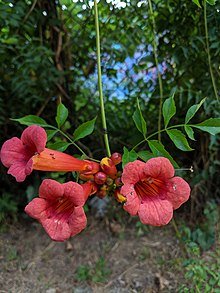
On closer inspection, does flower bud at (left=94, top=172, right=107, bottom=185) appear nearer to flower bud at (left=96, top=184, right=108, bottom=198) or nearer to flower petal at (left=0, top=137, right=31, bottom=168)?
flower bud at (left=96, top=184, right=108, bottom=198)

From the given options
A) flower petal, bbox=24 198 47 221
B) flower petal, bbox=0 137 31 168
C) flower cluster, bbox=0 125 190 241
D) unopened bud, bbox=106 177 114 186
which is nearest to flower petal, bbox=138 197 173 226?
flower cluster, bbox=0 125 190 241

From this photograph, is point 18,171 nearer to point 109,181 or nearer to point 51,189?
point 51,189

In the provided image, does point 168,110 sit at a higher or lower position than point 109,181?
higher

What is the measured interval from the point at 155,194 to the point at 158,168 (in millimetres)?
99

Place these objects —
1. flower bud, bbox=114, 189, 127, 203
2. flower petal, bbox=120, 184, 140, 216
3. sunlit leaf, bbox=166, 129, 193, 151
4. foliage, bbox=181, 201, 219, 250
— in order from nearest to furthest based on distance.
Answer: flower petal, bbox=120, 184, 140, 216 < flower bud, bbox=114, 189, 127, 203 < sunlit leaf, bbox=166, 129, 193, 151 < foliage, bbox=181, 201, 219, 250

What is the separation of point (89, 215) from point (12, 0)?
140cm

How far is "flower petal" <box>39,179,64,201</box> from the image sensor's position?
3.52 ft

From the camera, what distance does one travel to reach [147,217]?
107cm

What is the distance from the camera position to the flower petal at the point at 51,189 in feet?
3.52

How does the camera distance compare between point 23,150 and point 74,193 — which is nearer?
point 74,193

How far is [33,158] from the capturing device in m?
1.12

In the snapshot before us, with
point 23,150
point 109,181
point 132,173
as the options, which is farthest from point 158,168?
point 23,150

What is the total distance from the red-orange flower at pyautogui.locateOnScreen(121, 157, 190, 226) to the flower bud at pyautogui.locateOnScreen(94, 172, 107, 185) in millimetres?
97

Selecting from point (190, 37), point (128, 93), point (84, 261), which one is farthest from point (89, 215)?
point (190, 37)
